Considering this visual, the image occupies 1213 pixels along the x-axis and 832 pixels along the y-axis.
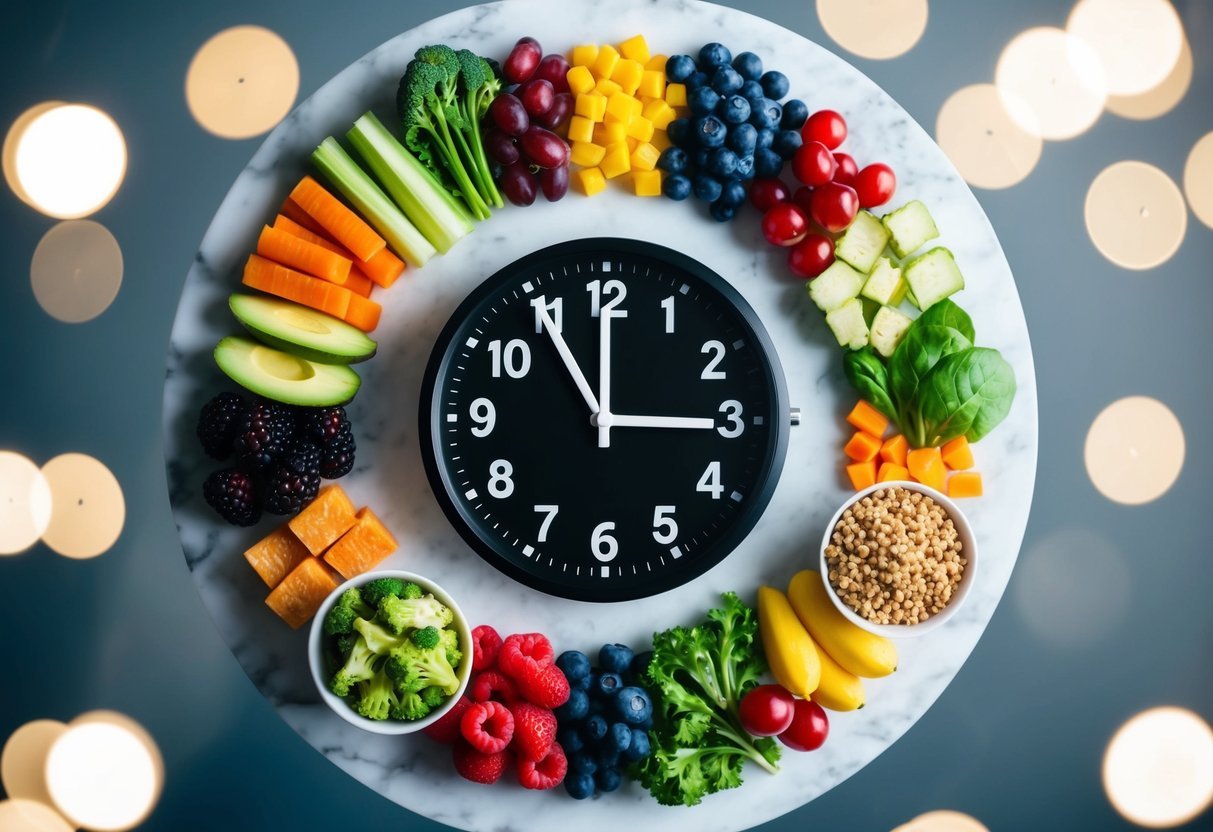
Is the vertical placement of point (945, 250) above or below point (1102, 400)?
above

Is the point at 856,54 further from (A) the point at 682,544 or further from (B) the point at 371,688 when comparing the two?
(B) the point at 371,688

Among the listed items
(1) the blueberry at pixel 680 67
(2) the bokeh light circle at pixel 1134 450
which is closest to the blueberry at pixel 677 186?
(1) the blueberry at pixel 680 67

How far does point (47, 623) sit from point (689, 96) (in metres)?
2.62

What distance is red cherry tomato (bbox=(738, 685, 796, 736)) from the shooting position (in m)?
2.16

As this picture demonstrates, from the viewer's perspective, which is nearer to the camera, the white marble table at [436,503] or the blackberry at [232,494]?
the blackberry at [232,494]

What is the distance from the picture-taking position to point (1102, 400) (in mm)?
3016

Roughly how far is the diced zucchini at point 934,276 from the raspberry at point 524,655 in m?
1.24

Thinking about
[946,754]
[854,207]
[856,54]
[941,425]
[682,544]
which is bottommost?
[946,754]

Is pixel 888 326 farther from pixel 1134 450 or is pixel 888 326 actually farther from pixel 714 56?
pixel 1134 450

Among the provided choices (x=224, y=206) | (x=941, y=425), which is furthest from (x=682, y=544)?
(x=224, y=206)

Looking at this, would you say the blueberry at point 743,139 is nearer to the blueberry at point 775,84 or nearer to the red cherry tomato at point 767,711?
the blueberry at point 775,84

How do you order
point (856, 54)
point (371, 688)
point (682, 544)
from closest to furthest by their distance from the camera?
point (371, 688)
point (682, 544)
point (856, 54)

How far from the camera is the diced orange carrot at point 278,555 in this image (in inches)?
89.6

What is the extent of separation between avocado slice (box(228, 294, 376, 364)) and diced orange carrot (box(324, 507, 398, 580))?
403 mm
